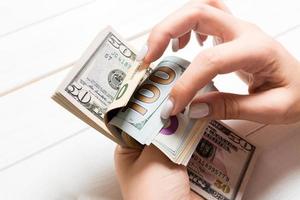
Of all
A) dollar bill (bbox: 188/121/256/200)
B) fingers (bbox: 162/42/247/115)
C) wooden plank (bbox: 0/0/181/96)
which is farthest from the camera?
wooden plank (bbox: 0/0/181/96)

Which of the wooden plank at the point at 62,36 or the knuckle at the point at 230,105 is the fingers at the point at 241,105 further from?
the wooden plank at the point at 62,36

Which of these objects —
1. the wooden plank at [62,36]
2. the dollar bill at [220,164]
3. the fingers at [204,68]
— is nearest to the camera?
the fingers at [204,68]

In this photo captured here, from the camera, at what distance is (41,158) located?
793 millimetres

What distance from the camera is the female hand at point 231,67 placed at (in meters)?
0.62

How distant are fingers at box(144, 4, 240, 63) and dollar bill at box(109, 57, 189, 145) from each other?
30mm

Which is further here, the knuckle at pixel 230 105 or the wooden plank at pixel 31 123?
the wooden plank at pixel 31 123

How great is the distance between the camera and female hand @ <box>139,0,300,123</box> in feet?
2.04

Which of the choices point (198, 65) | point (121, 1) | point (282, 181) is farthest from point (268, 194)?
point (121, 1)

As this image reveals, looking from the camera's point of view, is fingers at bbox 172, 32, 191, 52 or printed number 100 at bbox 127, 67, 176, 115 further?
fingers at bbox 172, 32, 191, 52

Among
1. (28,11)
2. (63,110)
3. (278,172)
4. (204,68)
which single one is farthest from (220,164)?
(28,11)

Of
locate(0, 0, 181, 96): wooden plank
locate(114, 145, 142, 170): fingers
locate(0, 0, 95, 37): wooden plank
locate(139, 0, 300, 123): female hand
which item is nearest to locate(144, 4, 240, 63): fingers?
locate(139, 0, 300, 123): female hand

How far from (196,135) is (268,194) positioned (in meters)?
0.18

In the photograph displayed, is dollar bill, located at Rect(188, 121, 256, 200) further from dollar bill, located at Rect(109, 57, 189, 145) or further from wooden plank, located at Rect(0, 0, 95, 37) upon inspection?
wooden plank, located at Rect(0, 0, 95, 37)

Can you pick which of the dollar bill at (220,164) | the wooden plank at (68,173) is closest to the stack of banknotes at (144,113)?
the dollar bill at (220,164)
